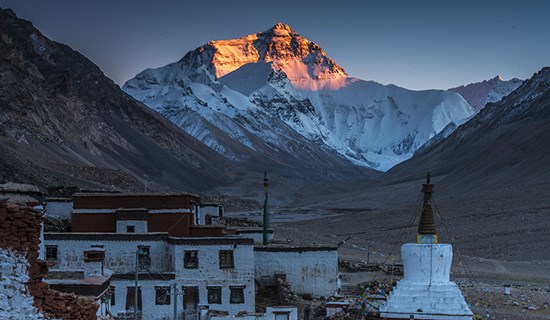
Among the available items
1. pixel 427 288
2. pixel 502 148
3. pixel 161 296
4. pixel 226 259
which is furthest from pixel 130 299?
pixel 502 148

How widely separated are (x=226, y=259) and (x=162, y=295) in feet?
7.40

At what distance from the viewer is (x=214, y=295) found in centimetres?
2395

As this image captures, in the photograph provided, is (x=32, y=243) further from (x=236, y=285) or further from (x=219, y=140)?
(x=219, y=140)

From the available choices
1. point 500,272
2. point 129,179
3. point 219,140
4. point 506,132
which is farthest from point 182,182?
point 500,272

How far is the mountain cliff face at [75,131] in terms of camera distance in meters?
78.1

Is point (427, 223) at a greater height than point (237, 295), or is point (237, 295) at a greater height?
point (427, 223)

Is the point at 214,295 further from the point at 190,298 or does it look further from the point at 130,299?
the point at 130,299

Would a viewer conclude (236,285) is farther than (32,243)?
Yes

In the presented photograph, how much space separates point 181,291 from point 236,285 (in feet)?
5.64

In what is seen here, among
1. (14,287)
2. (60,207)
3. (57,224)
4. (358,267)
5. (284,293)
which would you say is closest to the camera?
(14,287)

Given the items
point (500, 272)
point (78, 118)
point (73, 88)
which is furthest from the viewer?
point (73, 88)

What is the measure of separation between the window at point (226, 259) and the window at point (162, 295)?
1.88m

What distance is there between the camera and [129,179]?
283 ft

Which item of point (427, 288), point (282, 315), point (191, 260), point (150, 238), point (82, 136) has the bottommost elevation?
point (282, 315)
